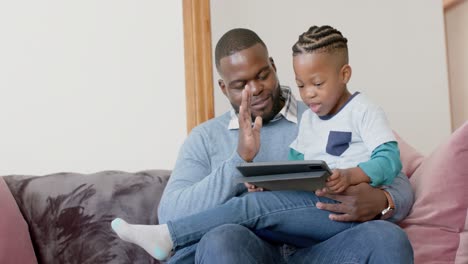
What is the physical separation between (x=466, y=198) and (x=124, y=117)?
130 cm

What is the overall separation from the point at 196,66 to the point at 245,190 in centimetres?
81

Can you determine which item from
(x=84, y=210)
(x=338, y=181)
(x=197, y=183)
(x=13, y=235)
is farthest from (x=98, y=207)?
(x=338, y=181)

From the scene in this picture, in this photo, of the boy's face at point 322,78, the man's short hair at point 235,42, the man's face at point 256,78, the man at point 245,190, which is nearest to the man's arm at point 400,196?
the man at point 245,190

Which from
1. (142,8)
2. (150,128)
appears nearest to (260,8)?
(142,8)

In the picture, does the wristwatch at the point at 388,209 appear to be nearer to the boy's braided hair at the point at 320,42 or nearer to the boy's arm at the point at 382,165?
the boy's arm at the point at 382,165

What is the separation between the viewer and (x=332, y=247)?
4.62 feet

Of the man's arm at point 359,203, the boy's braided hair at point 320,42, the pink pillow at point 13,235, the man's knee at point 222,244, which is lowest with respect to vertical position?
the pink pillow at point 13,235

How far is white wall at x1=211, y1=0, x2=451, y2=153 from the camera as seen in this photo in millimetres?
2592

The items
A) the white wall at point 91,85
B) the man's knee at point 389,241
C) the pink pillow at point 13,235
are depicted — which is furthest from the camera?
the white wall at point 91,85

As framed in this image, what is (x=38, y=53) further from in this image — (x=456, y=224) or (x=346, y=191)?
(x=456, y=224)

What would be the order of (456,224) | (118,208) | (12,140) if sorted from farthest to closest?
(12,140)
(118,208)
(456,224)

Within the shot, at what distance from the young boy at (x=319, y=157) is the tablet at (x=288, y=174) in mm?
51

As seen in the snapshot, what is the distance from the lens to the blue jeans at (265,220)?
145 cm

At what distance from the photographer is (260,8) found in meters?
2.60
